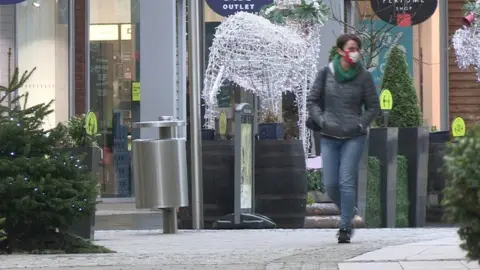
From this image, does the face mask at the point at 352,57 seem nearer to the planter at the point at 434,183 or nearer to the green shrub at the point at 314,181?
the green shrub at the point at 314,181

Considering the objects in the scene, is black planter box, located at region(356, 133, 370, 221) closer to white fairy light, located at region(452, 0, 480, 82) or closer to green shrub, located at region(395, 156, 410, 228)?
green shrub, located at region(395, 156, 410, 228)

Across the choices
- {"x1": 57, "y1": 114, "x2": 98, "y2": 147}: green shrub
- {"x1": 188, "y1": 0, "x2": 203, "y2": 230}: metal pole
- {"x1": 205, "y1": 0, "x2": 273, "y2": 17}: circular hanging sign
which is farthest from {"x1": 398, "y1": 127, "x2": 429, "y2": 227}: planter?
{"x1": 57, "y1": 114, "x2": 98, "y2": 147}: green shrub

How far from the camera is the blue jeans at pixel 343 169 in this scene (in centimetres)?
835

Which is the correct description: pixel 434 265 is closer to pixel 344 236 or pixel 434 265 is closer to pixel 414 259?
pixel 414 259

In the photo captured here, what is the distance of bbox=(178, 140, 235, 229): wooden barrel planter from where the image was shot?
41.0ft

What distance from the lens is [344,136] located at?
8320 mm

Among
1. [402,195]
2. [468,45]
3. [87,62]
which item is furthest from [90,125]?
[87,62]

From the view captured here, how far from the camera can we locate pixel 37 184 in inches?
324

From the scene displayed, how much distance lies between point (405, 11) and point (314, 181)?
5.05 metres

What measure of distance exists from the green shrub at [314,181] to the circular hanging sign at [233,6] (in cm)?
317

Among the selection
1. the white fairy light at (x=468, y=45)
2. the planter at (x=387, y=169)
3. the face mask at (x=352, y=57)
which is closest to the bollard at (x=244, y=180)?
the planter at (x=387, y=169)

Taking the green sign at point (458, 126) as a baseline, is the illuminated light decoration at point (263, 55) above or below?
above

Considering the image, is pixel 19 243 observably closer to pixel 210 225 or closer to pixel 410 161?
pixel 210 225

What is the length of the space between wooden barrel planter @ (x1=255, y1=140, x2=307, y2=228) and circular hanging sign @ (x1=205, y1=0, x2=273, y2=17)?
11.8 feet
